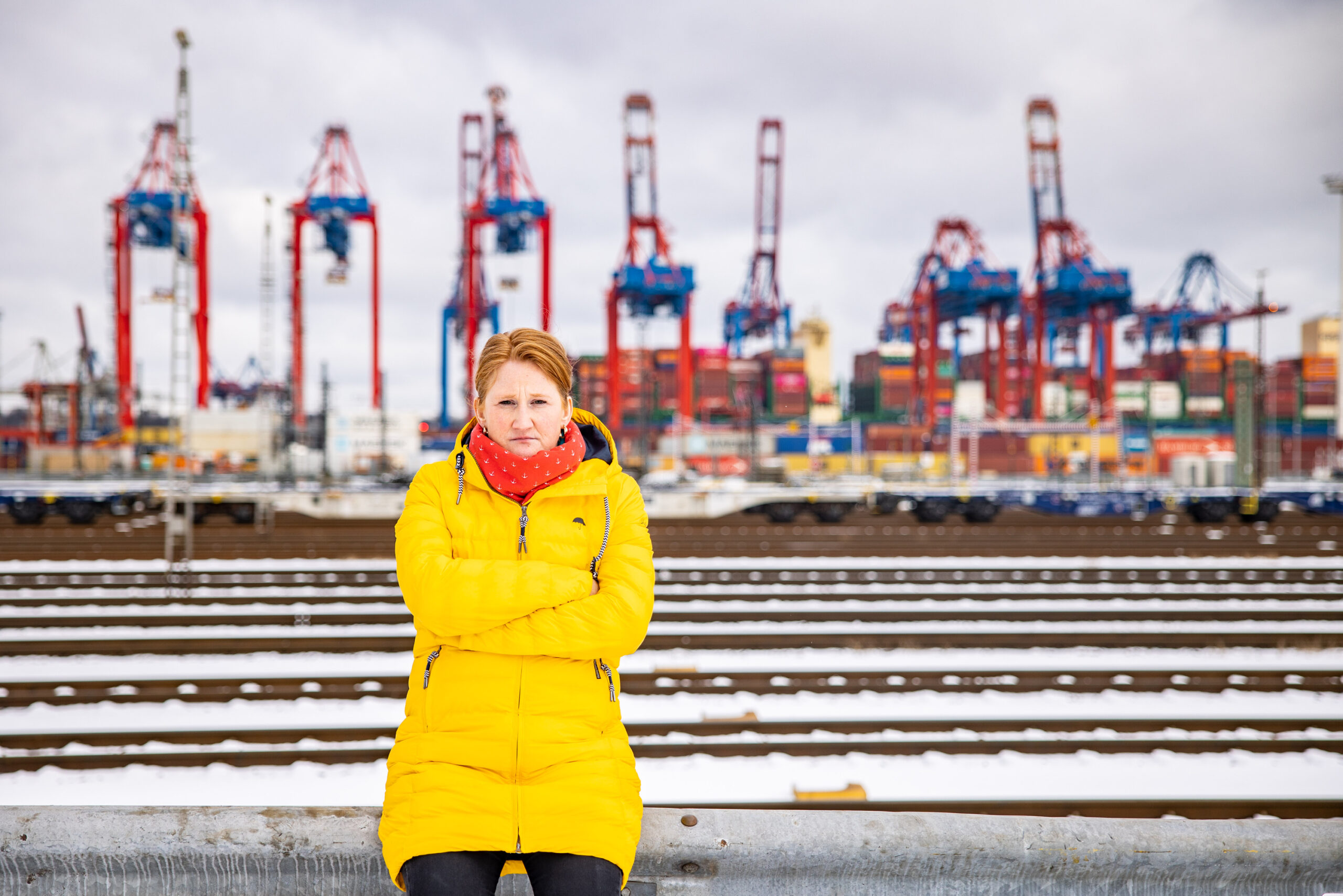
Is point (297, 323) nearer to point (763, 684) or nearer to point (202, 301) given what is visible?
point (202, 301)

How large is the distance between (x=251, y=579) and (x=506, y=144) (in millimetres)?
45270

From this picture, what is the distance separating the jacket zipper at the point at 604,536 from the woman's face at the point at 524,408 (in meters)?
0.20

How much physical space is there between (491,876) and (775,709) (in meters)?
4.05

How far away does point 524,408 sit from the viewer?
1697 millimetres

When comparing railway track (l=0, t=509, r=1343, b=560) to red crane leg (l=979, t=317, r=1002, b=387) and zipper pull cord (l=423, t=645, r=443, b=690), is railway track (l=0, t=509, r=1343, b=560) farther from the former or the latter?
red crane leg (l=979, t=317, r=1002, b=387)

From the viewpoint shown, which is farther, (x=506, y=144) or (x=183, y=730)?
(x=506, y=144)

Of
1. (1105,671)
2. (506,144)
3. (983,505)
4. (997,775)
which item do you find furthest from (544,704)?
(506,144)

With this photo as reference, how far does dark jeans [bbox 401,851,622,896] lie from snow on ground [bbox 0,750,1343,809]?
271cm

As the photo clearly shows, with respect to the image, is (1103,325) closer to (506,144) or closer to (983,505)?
(983,505)

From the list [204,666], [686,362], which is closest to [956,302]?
[686,362]

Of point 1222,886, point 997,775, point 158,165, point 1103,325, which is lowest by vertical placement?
point 997,775

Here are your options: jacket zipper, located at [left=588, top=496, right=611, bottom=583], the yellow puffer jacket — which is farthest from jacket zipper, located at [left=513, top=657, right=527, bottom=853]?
jacket zipper, located at [left=588, top=496, right=611, bottom=583]

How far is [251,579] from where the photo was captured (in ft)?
31.6

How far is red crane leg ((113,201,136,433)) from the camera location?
4012cm
